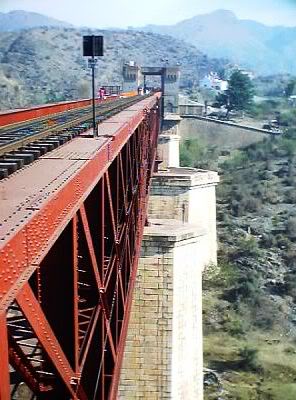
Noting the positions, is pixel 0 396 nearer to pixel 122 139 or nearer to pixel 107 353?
pixel 107 353

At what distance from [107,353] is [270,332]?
18.3 metres

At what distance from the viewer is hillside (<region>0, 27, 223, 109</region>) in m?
98.1

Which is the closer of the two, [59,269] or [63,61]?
[59,269]

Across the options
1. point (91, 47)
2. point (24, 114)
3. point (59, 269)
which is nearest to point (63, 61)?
point (24, 114)

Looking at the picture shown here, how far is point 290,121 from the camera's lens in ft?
209

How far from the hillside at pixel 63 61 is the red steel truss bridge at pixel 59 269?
7415cm

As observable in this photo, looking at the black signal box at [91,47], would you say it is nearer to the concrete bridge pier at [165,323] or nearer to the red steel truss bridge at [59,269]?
the red steel truss bridge at [59,269]

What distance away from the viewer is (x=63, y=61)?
14025cm

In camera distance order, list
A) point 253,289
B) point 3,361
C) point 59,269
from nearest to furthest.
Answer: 1. point 3,361
2. point 59,269
3. point 253,289

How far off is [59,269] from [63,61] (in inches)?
5489

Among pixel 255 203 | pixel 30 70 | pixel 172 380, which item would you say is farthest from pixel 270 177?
pixel 30 70

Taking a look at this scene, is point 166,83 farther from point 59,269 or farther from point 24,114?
point 59,269

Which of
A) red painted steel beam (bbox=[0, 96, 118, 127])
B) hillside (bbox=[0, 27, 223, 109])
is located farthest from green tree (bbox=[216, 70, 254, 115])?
red painted steel beam (bbox=[0, 96, 118, 127])

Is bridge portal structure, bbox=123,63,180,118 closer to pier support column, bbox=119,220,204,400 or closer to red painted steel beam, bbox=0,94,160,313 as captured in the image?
pier support column, bbox=119,220,204,400
